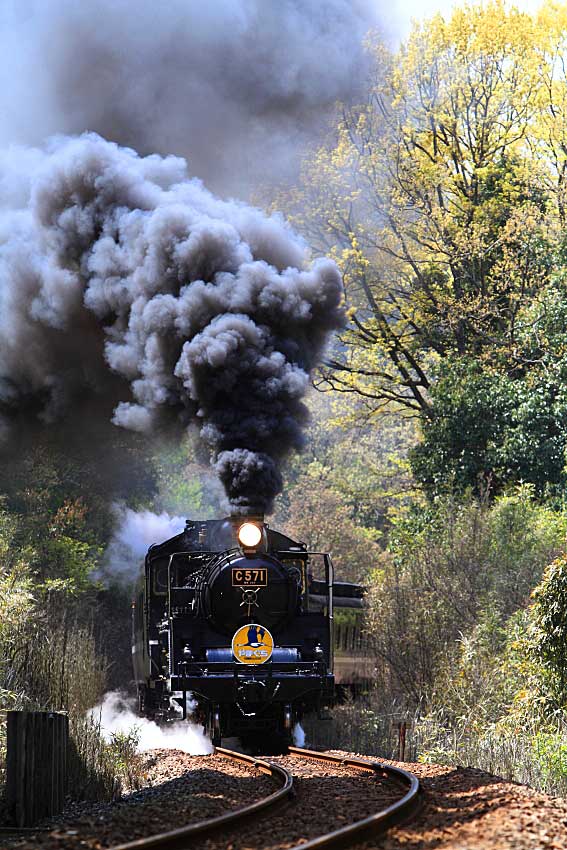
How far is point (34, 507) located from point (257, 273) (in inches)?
604

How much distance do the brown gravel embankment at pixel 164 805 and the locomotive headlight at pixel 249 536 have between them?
2539mm

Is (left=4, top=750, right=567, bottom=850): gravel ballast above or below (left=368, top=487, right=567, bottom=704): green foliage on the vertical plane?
below

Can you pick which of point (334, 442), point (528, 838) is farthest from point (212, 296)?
point (334, 442)

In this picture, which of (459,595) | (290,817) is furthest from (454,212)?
(290,817)

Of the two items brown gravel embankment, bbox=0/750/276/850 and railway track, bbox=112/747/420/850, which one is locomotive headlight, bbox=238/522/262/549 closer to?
brown gravel embankment, bbox=0/750/276/850

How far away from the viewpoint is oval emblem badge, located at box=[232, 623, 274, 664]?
1309cm

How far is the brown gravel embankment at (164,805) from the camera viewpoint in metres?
7.91

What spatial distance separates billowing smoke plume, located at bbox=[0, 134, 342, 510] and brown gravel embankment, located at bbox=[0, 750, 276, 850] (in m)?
3.39

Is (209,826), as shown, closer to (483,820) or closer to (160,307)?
(483,820)

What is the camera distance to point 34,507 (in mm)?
29344

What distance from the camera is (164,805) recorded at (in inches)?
385

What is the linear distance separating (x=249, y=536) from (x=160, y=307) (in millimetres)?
4117

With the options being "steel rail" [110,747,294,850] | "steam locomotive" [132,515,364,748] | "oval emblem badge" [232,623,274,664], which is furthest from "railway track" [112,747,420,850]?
"oval emblem badge" [232,623,274,664]

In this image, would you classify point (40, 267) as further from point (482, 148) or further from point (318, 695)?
point (482, 148)
